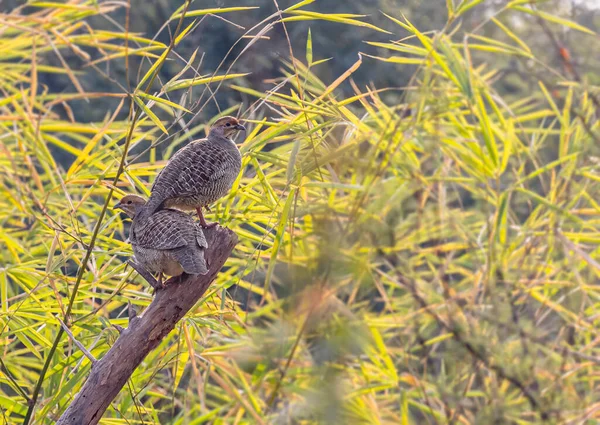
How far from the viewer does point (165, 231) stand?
7.55ft

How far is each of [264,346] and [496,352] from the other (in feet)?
3.48

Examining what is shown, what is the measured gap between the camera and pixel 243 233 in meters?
2.97

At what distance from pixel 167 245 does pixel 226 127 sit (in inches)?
31.9

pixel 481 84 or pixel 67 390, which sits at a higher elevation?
pixel 481 84

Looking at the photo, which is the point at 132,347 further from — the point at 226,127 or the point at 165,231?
the point at 226,127

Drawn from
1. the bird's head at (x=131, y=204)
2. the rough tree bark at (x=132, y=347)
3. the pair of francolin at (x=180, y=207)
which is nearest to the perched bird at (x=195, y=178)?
the pair of francolin at (x=180, y=207)

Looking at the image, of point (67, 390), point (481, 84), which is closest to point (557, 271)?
point (481, 84)

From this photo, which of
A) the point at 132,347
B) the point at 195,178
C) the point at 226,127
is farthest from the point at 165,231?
the point at 226,127

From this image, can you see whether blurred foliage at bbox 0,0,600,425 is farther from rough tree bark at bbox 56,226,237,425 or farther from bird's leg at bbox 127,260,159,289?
rough tree bark at bbox 56,226,237,425

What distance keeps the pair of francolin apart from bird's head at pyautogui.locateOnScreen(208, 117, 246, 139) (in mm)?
105

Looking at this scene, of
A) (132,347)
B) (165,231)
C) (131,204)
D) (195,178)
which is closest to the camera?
(132,347)

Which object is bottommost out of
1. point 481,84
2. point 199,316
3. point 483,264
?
point 483,264

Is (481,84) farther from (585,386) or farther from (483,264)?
(585,386)

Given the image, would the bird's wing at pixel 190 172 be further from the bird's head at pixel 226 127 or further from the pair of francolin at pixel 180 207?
the bird's head at pixel 226 127
